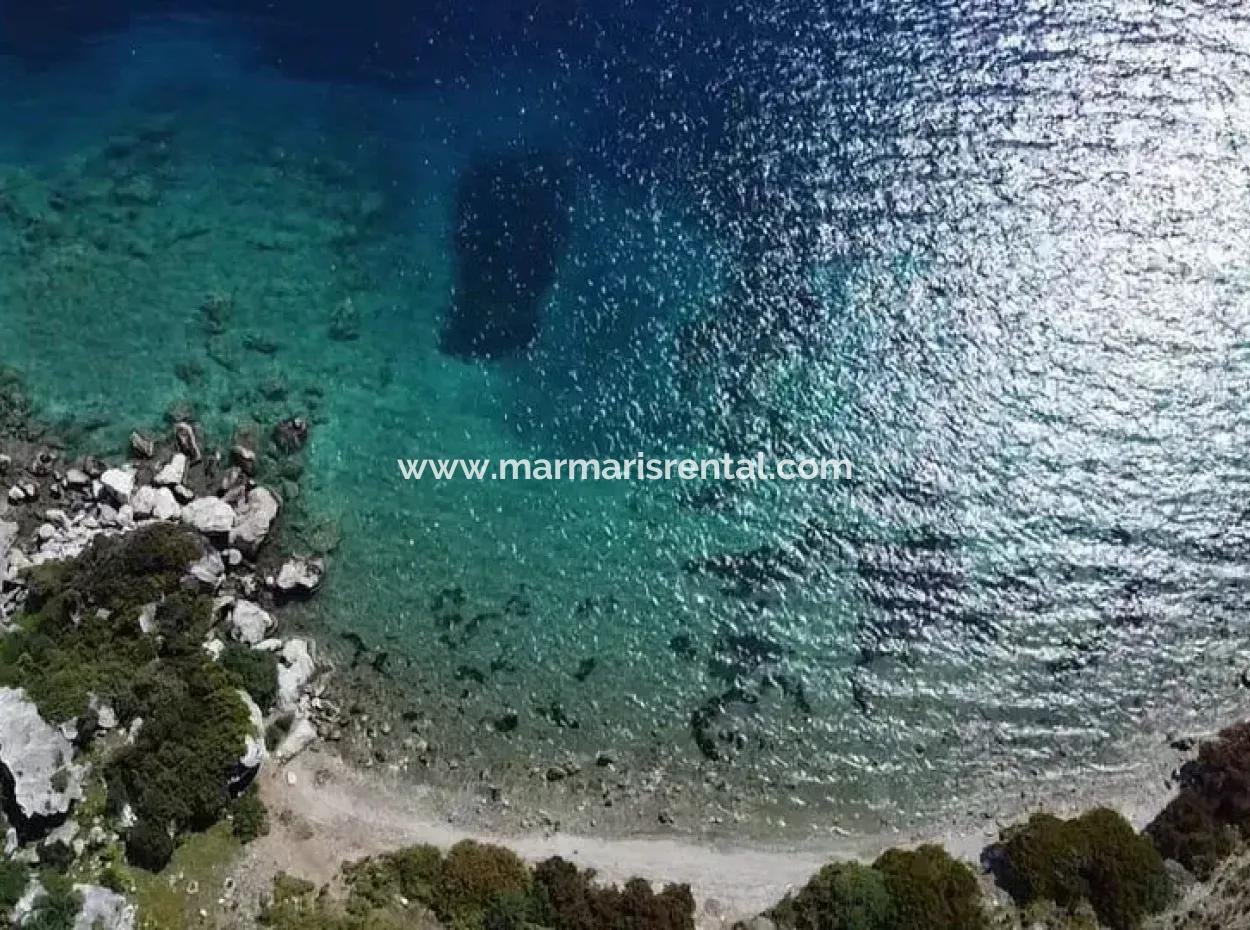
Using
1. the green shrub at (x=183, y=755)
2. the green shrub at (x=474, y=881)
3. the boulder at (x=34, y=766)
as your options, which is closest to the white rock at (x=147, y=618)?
the green shrub at (x=183, y=755)

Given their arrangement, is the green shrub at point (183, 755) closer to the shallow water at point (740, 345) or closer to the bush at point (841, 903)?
the shallow water at point (740, 345)

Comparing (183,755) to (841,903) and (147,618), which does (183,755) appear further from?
(841,903)

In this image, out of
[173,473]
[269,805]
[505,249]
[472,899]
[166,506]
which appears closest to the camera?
[472,899]

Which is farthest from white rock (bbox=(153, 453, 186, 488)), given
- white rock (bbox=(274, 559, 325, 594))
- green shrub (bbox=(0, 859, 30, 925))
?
green shrub (bbox=(0, 859, 30, 925))

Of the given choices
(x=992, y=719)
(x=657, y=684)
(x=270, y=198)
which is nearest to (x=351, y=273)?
(x=270, y=198)

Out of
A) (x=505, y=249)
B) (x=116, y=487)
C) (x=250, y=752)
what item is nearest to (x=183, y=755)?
(x=250, y=752)

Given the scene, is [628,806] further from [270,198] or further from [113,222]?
[113,222]

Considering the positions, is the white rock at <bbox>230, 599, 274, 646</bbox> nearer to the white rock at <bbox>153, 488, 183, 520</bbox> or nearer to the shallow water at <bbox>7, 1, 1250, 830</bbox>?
the shallow water at <bbox>7, 1, 1250, 830</bbox>
